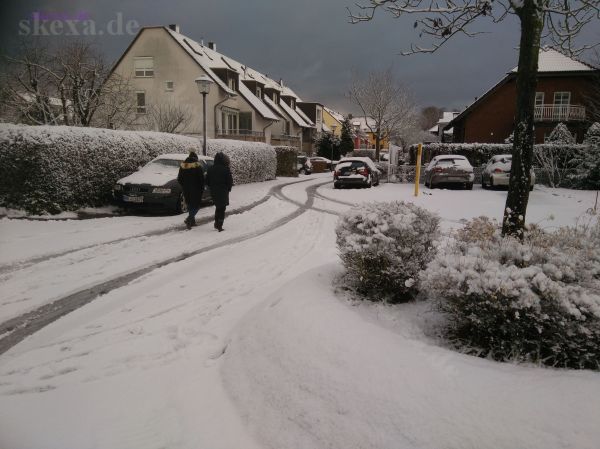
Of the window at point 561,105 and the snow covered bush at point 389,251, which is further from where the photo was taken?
the window at point 561,105

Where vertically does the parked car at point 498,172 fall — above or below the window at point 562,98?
below

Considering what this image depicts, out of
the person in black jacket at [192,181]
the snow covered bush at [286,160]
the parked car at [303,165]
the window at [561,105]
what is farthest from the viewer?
the parked car at [303,165]

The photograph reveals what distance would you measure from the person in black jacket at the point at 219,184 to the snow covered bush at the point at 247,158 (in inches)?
331

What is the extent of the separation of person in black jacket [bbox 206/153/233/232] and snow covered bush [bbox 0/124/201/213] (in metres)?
3.65

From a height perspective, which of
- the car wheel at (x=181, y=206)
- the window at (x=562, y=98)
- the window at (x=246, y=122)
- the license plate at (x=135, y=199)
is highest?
the window at (x=562, y=98)

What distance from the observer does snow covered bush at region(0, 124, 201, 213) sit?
30.9ft

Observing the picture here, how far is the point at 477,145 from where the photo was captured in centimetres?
2481

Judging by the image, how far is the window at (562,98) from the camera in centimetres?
3110

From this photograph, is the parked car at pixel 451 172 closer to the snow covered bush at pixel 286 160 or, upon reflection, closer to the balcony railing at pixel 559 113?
the snow covered bush at pixel 286 160

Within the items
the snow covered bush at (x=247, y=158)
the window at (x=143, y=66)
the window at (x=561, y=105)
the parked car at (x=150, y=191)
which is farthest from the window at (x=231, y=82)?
the parked car at (x=150, y=191)

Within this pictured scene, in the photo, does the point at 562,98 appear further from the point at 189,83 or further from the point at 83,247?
the point at 83,247

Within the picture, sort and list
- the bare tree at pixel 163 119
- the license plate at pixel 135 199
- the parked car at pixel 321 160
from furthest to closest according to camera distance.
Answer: the parked car at pixel 321 160, the bare tree at pixel 163 119, the license plate at pixel 135 199

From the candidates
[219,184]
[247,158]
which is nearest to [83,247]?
[219,184]

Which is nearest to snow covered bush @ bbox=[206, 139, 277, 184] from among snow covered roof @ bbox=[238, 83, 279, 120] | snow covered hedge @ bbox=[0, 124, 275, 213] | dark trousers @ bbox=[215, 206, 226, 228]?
snow covered hedge @ bbox=[0, 124, 275, 213]
